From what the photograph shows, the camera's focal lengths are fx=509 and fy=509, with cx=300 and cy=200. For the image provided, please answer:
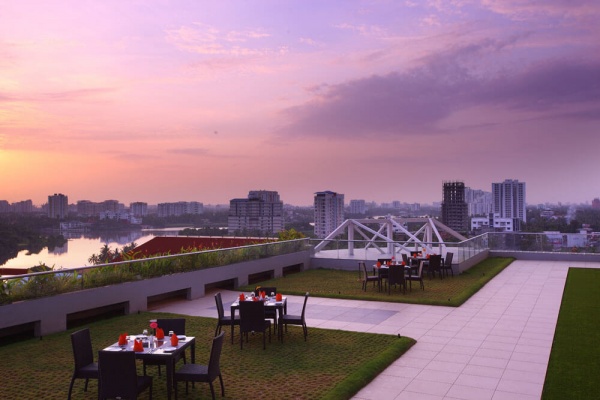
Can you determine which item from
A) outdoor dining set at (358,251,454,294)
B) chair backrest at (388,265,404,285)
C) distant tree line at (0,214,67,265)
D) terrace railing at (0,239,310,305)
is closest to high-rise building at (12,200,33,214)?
distant tree line at (0,214,67,265)

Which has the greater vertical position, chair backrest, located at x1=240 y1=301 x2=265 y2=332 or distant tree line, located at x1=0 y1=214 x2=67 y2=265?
distant tree line, located at x1=0 y1=214 x2=67 y2=265

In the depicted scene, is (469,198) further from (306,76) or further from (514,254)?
(306,76)

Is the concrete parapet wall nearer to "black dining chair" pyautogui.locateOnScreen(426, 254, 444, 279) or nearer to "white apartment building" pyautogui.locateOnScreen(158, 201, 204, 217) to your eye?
"black dining chair" pyautogui.locateOnScreen(426, 254, 444, 279)

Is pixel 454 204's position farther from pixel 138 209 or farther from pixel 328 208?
pixel 138 209

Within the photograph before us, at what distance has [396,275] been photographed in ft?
48.5

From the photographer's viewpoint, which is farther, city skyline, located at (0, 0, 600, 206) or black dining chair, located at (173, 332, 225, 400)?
city skyline, located at (0, 0, 600, 206)

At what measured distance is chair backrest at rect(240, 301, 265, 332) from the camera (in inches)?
349

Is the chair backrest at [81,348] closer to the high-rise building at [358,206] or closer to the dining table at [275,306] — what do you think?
the dining table at [275,306]

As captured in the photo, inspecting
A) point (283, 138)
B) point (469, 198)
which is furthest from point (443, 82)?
point (469, 198)

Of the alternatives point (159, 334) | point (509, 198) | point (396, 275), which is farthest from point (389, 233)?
point (509, 198)

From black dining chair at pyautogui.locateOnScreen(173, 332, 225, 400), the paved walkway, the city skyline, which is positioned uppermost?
the city skyline

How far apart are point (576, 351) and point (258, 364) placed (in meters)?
5.33

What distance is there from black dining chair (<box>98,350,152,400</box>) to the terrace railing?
4.94 m

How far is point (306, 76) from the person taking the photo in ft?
80.0
